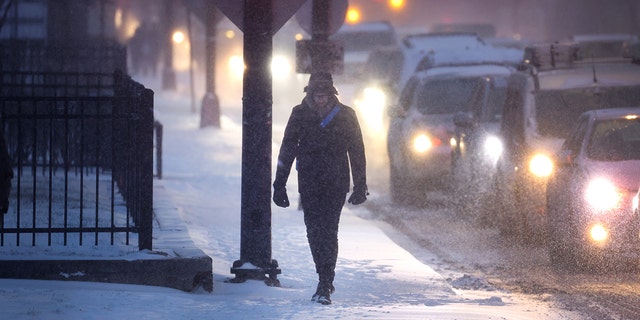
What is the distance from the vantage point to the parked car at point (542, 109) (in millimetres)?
13844

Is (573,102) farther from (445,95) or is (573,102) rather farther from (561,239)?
(445,95)

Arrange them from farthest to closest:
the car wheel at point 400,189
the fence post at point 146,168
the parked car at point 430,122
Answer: the car wheel at point 400,189 → the parked car at point 430,122 → the fence post at point 146,168

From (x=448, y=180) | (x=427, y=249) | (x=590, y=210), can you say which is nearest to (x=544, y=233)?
→ (x=427, y=249)

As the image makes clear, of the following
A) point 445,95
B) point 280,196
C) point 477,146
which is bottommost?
point 280,196

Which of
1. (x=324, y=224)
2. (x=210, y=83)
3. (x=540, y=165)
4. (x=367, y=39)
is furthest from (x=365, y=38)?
(x=324, y=224)

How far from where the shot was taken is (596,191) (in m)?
11.7

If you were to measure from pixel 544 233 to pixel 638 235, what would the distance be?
2.45 metres

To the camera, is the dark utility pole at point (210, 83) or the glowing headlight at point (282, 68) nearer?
the dark utility pole at point (210, 83)

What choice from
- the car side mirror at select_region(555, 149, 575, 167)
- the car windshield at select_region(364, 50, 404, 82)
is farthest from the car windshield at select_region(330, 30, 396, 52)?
the car side mirror at select_region(555, 149, 575, 167)

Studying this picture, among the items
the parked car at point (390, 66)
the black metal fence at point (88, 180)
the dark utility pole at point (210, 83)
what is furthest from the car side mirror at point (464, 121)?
the dark utility pole at point (210, 83)

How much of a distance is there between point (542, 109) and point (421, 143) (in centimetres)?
354

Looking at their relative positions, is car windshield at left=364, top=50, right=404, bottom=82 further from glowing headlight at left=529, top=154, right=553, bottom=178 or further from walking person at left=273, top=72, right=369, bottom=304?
walking person at left=273, top=72, right=369, bottom=304

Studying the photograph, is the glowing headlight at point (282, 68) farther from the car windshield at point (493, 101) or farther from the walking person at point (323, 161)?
the walking person at point (323, 161)

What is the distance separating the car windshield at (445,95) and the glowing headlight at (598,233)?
672 cm
